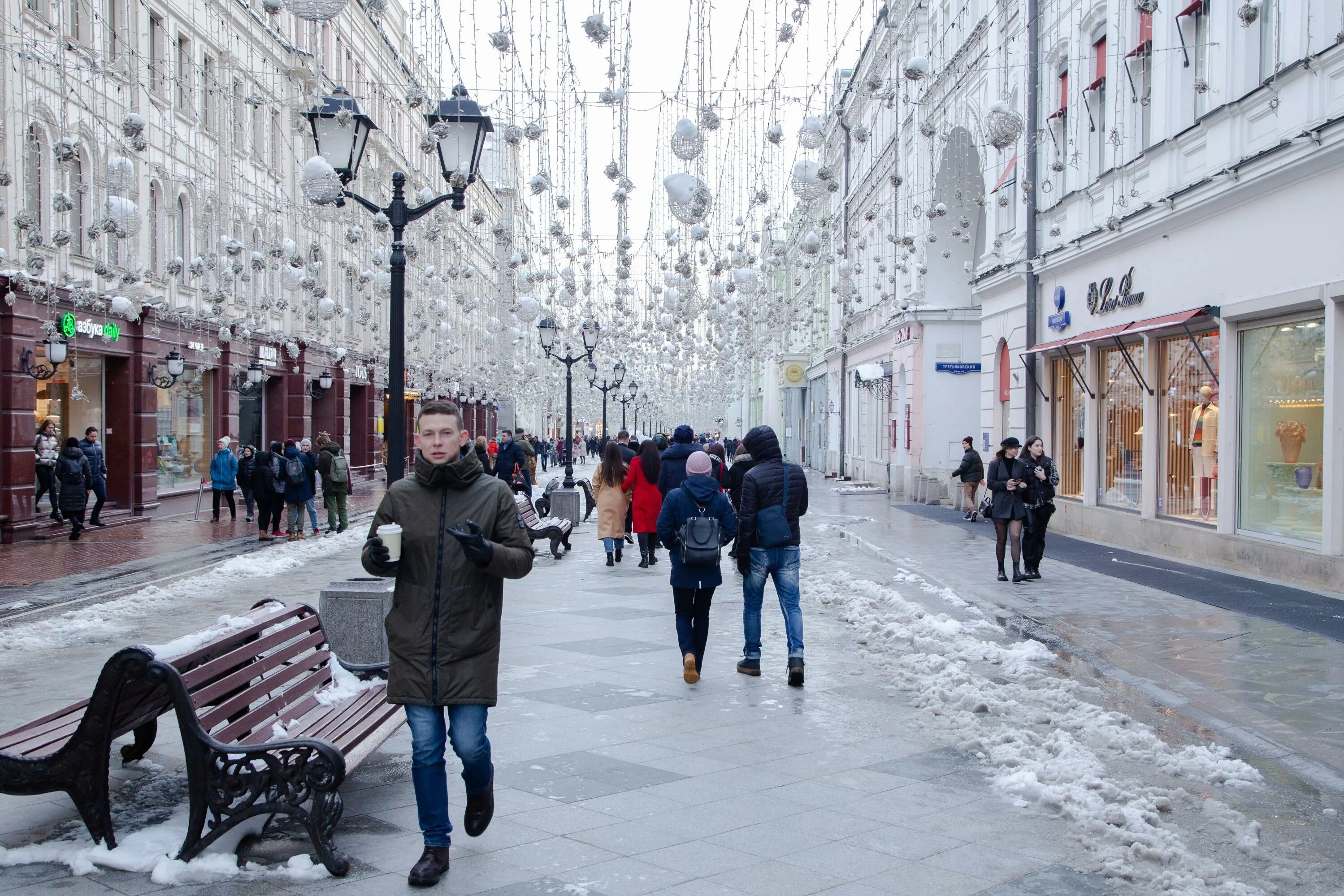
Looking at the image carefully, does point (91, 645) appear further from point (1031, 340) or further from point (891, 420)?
point (891, 420)

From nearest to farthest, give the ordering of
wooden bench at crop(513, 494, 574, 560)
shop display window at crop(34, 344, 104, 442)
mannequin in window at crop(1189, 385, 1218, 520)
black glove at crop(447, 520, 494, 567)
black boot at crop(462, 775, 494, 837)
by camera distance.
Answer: black glove at crop(447, 520, 494, 567) < black boot at crop(462, 775, 494, 837) < mannequin in window at crop(1189, 385, 1218, 520) < wooden bench at crop(513, 494, 574, 560) < shop display window at crop(34, 344, 104, 442)

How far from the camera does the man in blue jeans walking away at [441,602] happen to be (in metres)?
4.50

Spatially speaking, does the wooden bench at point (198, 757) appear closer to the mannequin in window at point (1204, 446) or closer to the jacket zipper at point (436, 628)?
the jacket zipper at point (436, 628)

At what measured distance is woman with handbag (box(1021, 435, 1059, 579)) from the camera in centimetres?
1377

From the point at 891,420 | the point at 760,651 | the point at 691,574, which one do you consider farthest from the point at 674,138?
the point at 891,420

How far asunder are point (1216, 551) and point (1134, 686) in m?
7.40

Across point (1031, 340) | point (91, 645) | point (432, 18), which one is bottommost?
point (91, 645)

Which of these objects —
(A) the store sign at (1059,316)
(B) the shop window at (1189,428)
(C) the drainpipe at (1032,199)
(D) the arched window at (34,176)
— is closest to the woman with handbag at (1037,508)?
(B) the shop window at (1189,428)

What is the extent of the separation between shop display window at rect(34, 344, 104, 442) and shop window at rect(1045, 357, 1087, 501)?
1738 centimetres

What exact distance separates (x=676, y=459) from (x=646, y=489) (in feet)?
5.89

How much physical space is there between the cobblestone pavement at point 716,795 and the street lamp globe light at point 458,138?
3967mm

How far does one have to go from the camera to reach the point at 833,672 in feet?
28.6

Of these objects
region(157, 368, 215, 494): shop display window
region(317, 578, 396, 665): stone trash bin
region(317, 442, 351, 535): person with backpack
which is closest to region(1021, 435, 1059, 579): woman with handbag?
region(317, 578, 396, 665): stone trash bin

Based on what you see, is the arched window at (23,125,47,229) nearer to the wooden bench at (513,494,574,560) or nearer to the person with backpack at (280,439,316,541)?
the person with backpack at (280,439,316,541)
